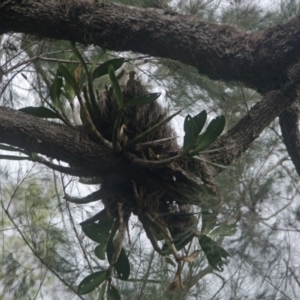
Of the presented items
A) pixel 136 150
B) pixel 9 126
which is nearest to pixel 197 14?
pixel 136 150

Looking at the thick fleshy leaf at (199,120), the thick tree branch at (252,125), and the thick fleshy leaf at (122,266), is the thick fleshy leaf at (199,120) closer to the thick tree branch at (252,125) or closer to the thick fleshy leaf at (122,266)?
the thick tree branch at (252,125)

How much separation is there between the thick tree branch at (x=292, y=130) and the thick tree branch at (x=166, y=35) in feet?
0.51

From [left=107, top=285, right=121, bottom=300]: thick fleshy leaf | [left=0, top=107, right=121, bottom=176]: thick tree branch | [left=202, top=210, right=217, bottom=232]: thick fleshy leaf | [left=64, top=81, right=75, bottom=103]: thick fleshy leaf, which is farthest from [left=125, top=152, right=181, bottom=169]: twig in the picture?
[left=107, top=285, right=121, bottom=300]: thick fleshy leaf

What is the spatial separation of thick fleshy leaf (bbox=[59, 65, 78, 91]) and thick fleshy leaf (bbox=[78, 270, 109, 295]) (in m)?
0.53

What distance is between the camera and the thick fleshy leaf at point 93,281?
1.81 metres

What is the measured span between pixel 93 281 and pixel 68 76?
23.3 inches

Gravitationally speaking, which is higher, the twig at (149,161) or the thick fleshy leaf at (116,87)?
the thick fleshy leaf at (116,87)

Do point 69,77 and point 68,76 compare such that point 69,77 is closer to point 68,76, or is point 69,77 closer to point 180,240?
point 68,76

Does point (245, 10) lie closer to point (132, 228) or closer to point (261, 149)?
point (261, 149)

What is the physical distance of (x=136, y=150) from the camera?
168cm

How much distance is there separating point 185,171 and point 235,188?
0.70ft

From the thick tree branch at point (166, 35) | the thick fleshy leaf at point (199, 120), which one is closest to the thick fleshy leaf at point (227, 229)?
the thick fleshy leaf at point (199, 120)

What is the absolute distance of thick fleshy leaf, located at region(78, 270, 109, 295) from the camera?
181 cm

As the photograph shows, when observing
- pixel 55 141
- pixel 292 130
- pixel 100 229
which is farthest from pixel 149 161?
pixel 292 130
